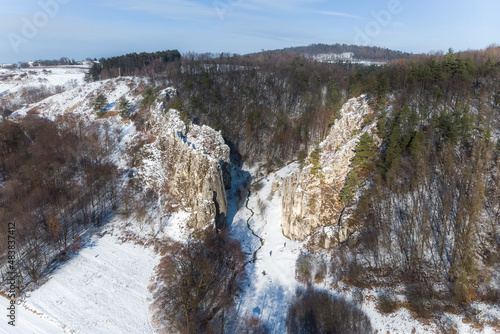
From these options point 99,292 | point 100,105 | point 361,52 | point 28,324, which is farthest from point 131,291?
point 361,52

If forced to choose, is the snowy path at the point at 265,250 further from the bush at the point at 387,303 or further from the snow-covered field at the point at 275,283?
the bush at the point at 387,303

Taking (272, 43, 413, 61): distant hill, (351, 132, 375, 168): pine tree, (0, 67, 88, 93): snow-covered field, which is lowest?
(351, 132, 375, 168): pine tree

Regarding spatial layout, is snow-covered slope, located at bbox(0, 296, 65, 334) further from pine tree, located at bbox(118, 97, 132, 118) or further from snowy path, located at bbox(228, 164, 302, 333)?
Result: pine tree, located at bbox(118, 97, 132, 118)

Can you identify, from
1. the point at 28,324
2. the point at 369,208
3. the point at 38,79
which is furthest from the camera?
the point at 38,79

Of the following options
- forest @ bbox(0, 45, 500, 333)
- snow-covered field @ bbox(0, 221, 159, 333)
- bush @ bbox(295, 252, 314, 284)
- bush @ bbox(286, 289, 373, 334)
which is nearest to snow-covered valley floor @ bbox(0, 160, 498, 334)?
snow-covered field @ bbox(0, 221, 159, 333)

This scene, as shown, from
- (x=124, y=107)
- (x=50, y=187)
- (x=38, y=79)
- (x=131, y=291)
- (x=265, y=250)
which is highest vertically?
(x=38, y=79)

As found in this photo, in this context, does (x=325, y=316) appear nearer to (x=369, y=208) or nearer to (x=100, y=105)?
(x=369, y=208)

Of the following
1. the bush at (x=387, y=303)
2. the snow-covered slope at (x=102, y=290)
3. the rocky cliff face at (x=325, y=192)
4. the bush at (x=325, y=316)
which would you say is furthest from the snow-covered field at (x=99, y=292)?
the bush at (x=387, y=303)
